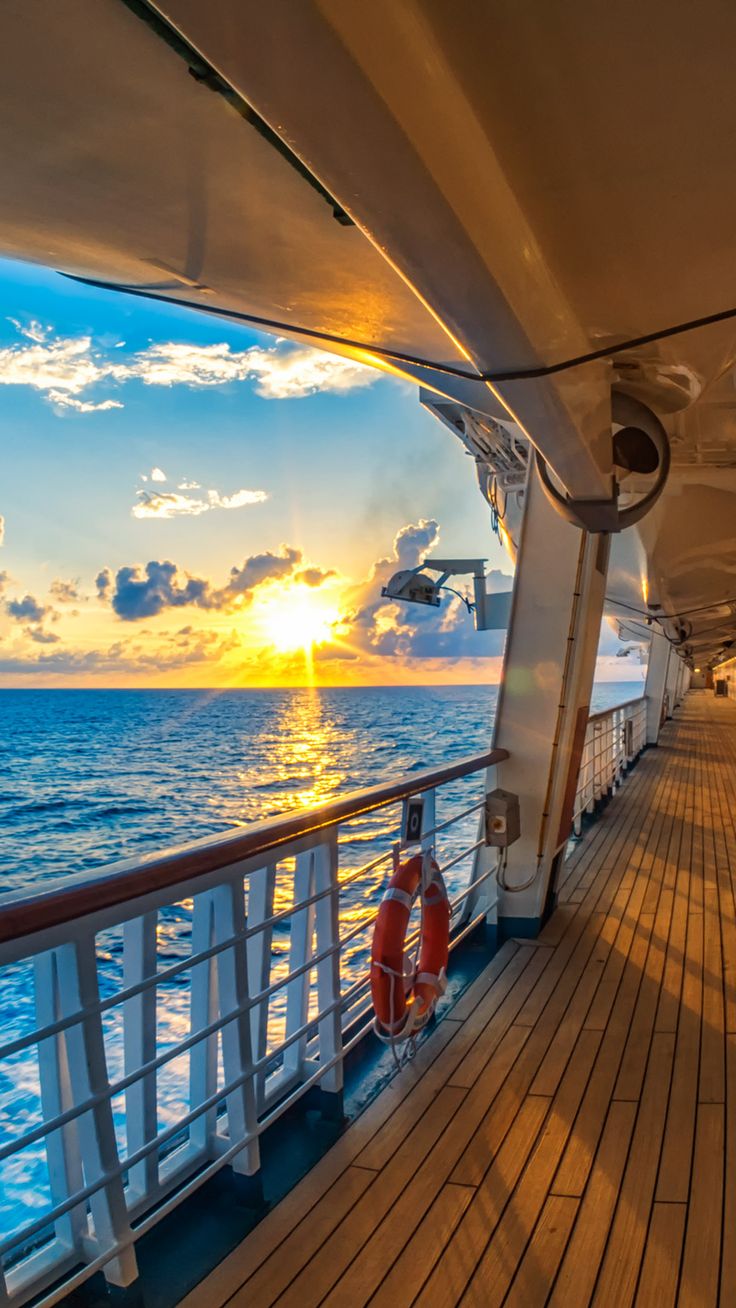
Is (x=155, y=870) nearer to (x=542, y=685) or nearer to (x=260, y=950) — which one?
(x=260, y=950)

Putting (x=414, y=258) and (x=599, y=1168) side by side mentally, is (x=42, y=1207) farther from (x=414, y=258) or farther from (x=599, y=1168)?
(x=414, y=258)

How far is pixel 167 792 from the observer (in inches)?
1086

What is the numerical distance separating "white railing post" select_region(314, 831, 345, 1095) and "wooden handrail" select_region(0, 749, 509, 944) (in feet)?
0.29

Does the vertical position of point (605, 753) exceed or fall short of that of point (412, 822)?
it falls short

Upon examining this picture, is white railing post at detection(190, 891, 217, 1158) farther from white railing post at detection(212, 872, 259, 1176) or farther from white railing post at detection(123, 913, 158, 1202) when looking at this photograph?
white railing post at detection(123, 913, 158, 1202)

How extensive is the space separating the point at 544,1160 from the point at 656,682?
10769 millimetres

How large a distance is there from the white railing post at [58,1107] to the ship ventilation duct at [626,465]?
1.55 meters

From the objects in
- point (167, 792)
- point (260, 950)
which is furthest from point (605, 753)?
point (167, 792)

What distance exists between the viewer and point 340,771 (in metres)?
27.7

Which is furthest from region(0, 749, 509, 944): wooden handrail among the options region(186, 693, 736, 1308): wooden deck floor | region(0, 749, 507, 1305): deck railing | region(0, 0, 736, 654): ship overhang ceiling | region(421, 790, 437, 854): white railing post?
region(0, 0, 736, 654): ship overhang ceiling

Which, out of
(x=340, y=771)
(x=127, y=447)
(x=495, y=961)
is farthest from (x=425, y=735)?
(x=495, y=961)

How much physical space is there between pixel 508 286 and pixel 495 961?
2.33m

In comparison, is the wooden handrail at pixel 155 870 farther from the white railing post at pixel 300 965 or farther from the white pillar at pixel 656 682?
the white pillar at pixel 656 682

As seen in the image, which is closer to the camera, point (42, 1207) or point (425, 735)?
point (42, 1207)
